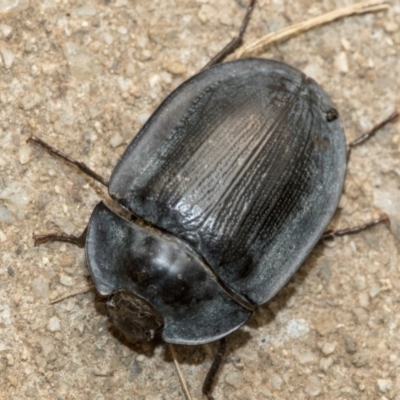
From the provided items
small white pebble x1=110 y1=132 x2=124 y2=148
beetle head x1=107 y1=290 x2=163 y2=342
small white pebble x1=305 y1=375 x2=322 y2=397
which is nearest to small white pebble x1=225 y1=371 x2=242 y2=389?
small white pebble x1=305 y1=375 x2=322 y2=397

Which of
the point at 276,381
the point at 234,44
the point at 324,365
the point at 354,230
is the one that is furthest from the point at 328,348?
the point at 234,44

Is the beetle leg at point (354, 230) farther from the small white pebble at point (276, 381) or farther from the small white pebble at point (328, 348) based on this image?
the small white pebble at point (276, 381)

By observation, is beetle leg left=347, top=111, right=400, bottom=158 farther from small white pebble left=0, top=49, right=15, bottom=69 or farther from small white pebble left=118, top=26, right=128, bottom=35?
small white pebble left=0, top=49, right=15, bottom=69

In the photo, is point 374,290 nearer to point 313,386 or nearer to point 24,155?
point 313,386

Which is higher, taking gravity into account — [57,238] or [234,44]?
[234,44]

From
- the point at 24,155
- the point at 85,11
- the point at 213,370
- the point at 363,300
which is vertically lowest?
the point at 213,370

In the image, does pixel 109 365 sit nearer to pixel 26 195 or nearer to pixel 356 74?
pixel 26 195
